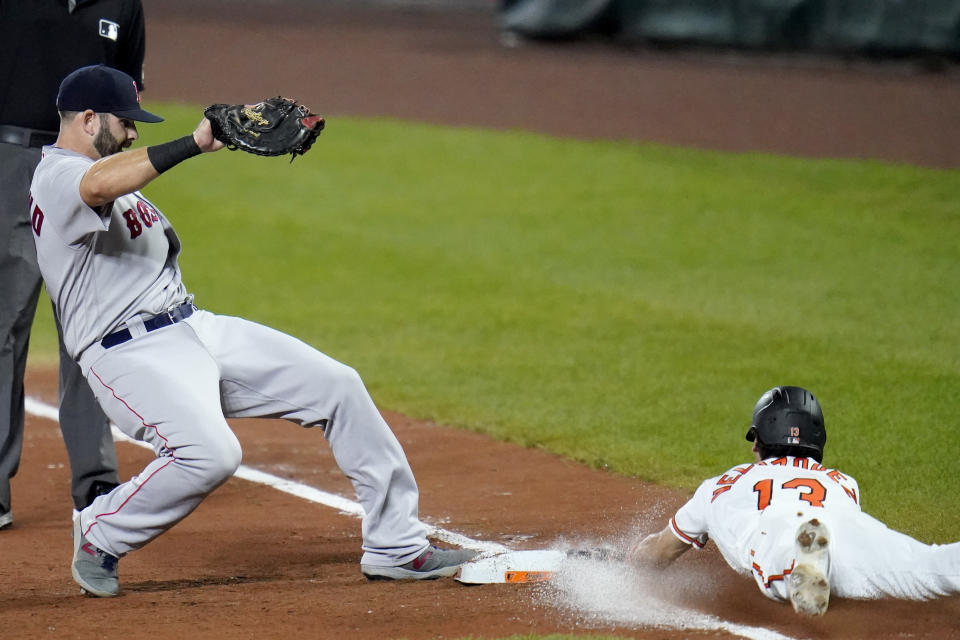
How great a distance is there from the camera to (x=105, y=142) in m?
4.58

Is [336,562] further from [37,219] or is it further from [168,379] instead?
[37,219]

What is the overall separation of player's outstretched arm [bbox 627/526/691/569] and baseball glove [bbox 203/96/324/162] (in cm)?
180

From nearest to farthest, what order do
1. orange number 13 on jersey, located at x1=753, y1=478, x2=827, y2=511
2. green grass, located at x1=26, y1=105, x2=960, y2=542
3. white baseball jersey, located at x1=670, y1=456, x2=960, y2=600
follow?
white baseball jersey, located at x1=670, y1=456, x2=960, y2=600 < orange number 13 on jersey, located at x1=753, y1=478, x2=827, y2=511 < green grass, located at x1=26, y1=105, x2=960, y2=542

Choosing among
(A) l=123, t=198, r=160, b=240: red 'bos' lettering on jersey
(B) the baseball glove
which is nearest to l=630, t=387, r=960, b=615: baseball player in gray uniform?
(B) the baseball glove

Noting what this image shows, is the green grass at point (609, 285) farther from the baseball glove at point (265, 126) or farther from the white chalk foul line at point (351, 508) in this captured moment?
the baseball glove at point (265, 126)

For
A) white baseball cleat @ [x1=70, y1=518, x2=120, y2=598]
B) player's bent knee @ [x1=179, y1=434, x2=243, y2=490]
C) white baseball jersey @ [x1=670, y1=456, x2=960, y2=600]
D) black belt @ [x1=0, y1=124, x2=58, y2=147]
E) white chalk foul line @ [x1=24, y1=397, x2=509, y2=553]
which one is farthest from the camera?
black belt @ [x1=0, y1=124, x2=58, y2=147]

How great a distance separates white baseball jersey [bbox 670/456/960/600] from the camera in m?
4.12

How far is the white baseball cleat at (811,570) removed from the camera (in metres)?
4.01

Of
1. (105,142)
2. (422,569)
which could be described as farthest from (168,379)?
(422,569)

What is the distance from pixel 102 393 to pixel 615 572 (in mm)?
1894

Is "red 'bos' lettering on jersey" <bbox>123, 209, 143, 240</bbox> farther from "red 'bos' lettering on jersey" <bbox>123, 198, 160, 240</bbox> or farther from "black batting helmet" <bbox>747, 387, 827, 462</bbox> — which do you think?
"black batting helmet" <bbox>747, 387, 827, 462</bbox>

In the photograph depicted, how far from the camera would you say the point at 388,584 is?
461 cm

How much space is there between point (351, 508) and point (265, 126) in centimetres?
203

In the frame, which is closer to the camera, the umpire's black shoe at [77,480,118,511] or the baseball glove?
the baseball glove
